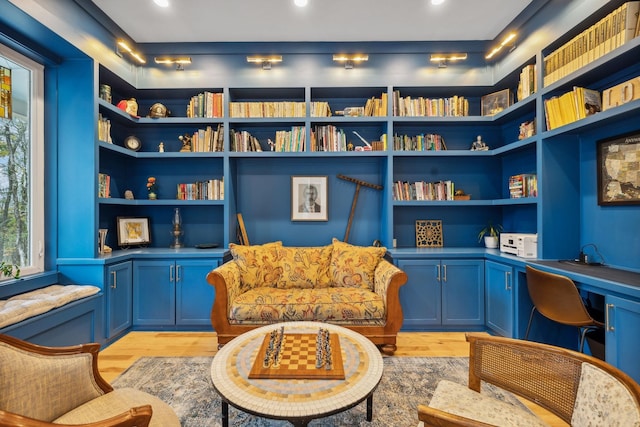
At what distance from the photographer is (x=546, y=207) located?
2600 millimetres

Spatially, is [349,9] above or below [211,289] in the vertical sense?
above

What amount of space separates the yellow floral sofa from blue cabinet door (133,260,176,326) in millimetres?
763

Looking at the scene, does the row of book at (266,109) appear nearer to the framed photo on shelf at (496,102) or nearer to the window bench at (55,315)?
the framed photo on shelf at (496,102)

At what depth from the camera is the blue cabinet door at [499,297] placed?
108 inches

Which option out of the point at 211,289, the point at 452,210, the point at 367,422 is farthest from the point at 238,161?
the point at 367,422

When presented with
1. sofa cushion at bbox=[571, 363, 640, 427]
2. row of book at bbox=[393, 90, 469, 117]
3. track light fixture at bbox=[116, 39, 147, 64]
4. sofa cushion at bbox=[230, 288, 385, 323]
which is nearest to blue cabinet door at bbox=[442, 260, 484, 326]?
sofa cushion at bbox=[230, 288, 385, 323]

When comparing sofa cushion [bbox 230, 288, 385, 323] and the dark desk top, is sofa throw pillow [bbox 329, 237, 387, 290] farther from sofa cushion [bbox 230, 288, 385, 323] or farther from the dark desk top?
the dark desk top

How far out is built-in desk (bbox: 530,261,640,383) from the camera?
5.48ft

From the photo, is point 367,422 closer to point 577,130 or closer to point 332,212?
point 332,212

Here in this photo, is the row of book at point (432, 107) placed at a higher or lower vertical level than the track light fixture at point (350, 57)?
lower

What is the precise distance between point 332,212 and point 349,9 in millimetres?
2138

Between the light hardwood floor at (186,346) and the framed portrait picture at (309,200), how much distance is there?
1.63 metres

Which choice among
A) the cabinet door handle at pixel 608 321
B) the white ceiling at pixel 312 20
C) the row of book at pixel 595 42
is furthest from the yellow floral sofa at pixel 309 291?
the white ceiling at pixel 312 20

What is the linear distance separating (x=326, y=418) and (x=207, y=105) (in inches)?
129
